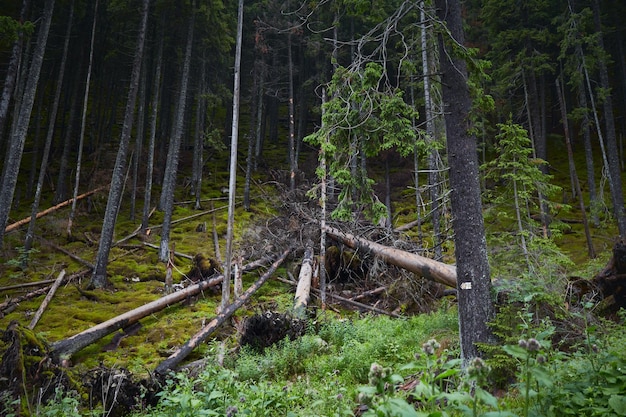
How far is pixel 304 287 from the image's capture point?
1009 centimetres

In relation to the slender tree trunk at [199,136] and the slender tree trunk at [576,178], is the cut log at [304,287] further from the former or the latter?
the slender tree trunk at [576,178]

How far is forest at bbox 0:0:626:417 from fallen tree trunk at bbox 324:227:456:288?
8cm

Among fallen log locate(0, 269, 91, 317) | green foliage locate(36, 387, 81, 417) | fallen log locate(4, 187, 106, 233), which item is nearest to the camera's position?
green foliage locate(36, 387, 81, 417)

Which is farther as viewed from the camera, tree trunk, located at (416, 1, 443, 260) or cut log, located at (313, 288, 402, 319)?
cut log, located at (313, 288, 402, 319)

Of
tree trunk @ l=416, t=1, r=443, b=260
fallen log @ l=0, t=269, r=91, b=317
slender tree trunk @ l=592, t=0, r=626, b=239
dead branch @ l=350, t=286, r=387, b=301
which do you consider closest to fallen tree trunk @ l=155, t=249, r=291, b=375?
dead branch @ l=350, t=286, r=387, b=301

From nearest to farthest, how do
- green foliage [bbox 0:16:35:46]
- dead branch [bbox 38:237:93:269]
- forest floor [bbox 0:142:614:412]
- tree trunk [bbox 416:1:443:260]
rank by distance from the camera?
tree trunk [bbox 416:1:443:260] < forest floor [bbox 0:142:614:412] < green foliage [bbox 0:16:35:46] < dead branch [bbox 38:237:93:269]

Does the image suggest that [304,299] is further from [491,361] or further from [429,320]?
[491,361]

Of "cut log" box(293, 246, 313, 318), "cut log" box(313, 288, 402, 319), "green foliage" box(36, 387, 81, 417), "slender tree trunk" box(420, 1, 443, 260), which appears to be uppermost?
"slender tree trunk" box(420, 1, 443, 260)

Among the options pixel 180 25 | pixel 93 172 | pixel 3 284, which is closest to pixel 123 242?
pixel 3 284

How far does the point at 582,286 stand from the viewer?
5.71 m

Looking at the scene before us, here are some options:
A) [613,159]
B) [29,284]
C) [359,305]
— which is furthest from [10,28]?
[613,159]

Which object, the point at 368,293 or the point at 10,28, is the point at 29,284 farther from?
the point at 368,293

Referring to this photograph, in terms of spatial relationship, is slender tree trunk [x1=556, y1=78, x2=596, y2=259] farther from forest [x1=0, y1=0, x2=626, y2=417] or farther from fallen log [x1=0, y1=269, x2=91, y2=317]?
fallen log [x1=0, y1=269, x2=91, y2=317]

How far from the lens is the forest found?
411 cm
